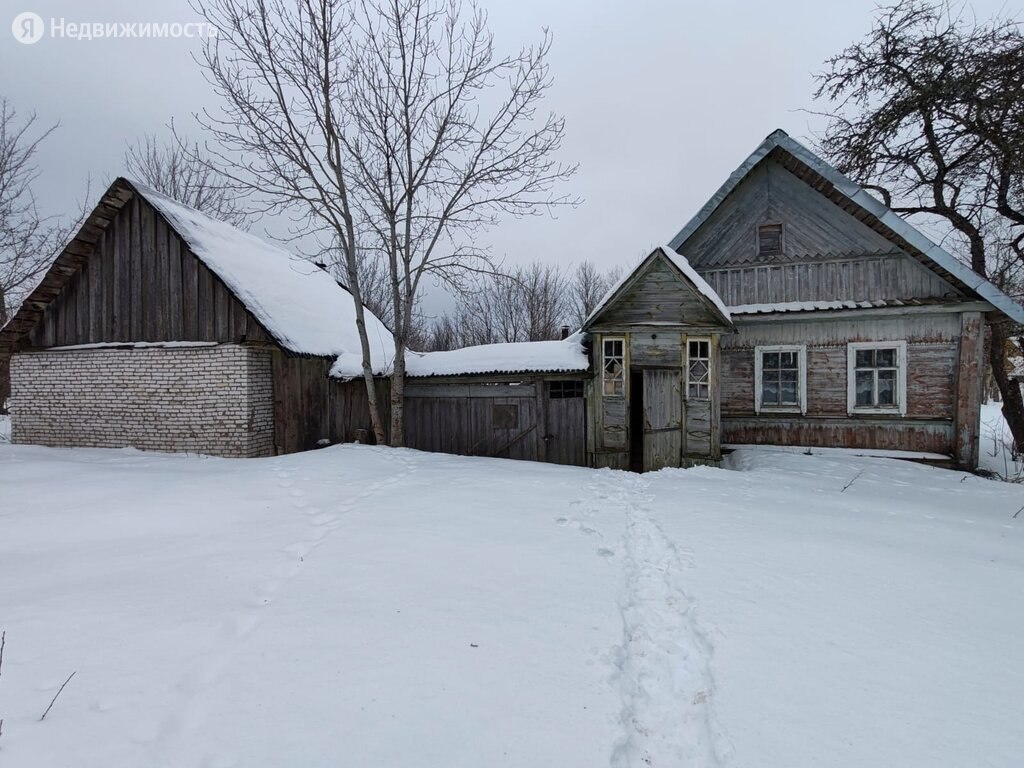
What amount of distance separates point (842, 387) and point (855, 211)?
384 cm

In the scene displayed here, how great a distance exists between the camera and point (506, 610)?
10.3 feet

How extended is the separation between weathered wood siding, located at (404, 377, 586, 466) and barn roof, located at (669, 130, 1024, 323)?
505 cm

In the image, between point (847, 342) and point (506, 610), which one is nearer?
point (506, 610)

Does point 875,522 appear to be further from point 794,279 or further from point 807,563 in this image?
point 794,279

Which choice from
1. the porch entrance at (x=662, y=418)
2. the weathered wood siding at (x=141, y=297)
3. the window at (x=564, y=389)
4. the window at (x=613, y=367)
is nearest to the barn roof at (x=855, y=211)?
the window at (x=613, y=367)

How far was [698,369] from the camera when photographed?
9.48 metres

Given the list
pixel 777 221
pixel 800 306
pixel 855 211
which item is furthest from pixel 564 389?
pixel 855 211

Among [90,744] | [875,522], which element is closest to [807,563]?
[875,522]

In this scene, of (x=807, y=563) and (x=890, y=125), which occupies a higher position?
(x=890, y=125)

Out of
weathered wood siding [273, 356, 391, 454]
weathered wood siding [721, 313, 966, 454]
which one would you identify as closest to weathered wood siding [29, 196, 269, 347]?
weathered wood siding [273, 356, 391, 454]

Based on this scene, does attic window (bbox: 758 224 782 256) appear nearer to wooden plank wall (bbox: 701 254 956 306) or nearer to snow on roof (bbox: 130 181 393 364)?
wooden plank wall (bbox: 701 254 956 306)

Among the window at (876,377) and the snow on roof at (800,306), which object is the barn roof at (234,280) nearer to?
the snow on roof at (800,306)

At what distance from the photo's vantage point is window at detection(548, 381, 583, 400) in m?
10.1

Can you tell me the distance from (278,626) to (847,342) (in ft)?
38.7
